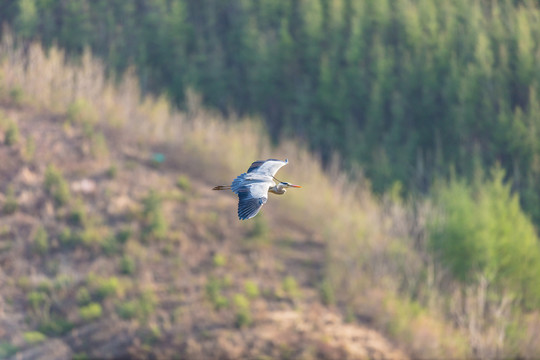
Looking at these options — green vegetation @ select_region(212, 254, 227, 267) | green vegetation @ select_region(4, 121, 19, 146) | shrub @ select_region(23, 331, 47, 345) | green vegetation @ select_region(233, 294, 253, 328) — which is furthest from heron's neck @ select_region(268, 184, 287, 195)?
green vegetation @ select_region(4, 121, 19, 146)

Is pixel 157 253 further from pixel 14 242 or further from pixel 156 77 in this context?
pixel 156 77

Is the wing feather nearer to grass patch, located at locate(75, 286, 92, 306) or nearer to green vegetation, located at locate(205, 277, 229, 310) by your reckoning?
green vegetation, located at locate(205, 277, 229, 310)

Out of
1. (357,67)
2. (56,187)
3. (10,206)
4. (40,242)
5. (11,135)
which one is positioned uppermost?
(357,67)

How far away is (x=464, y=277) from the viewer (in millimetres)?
12953

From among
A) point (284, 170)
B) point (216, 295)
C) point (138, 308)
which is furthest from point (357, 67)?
point (138, 308)

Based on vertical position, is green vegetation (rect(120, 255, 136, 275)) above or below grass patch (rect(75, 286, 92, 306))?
above

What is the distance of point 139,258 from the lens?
1302cm

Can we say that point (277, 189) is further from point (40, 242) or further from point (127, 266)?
point (40, 242)

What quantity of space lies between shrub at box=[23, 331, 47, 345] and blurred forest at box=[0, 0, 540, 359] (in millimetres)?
36

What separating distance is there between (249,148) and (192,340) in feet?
16.1

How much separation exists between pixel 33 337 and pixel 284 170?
556 cm

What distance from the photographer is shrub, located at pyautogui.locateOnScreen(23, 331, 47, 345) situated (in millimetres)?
11453

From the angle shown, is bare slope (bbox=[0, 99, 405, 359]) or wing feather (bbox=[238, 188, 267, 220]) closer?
wing feather (bbox=[238, 188, 267, 220])

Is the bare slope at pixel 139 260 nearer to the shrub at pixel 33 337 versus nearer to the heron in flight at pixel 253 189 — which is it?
the shrub at pixel 33 337
